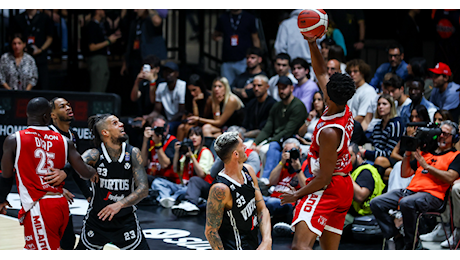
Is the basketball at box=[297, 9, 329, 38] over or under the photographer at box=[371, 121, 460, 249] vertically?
over

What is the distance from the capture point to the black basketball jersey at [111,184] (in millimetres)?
4578

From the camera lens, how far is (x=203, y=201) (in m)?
7.67

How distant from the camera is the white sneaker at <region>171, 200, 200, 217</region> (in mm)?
7344

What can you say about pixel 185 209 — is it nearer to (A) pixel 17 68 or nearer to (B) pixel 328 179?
(B) pixel 328 179

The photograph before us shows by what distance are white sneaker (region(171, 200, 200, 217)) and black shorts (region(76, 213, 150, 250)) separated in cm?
275

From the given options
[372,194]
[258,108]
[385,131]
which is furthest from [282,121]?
[372,194]

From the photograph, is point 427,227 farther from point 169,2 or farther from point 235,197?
point 169,2

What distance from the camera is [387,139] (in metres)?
7.21

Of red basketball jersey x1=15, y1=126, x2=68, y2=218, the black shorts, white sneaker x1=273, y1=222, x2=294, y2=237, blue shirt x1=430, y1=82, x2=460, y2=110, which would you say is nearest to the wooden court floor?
the black shorts

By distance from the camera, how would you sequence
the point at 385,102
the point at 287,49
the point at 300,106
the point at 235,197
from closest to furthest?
the point at 235,197 < the point at 385,102 < the point at 300,106 < the point at 287,49

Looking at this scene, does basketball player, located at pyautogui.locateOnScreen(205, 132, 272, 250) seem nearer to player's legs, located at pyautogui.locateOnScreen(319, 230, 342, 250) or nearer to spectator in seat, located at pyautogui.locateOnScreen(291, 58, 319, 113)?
player's legs, located at pyautogui.locateOnScreen(319, 230, 342, 250)

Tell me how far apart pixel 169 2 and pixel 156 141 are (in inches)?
139

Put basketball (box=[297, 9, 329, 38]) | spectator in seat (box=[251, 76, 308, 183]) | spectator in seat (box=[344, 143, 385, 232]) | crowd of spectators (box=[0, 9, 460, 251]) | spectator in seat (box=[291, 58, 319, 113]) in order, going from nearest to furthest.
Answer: basketball (box=[297, 9, 329, 38])
crowd of spectators (box=[0, 9, 460, 251])
spectator in seat (box=[344, 143, 385, 232])
spectator in seat (box=[251, 76, 308, 183])
spectator in seat (box=[291, 58, 319, 113])

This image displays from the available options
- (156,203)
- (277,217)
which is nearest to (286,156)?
(277,217)
